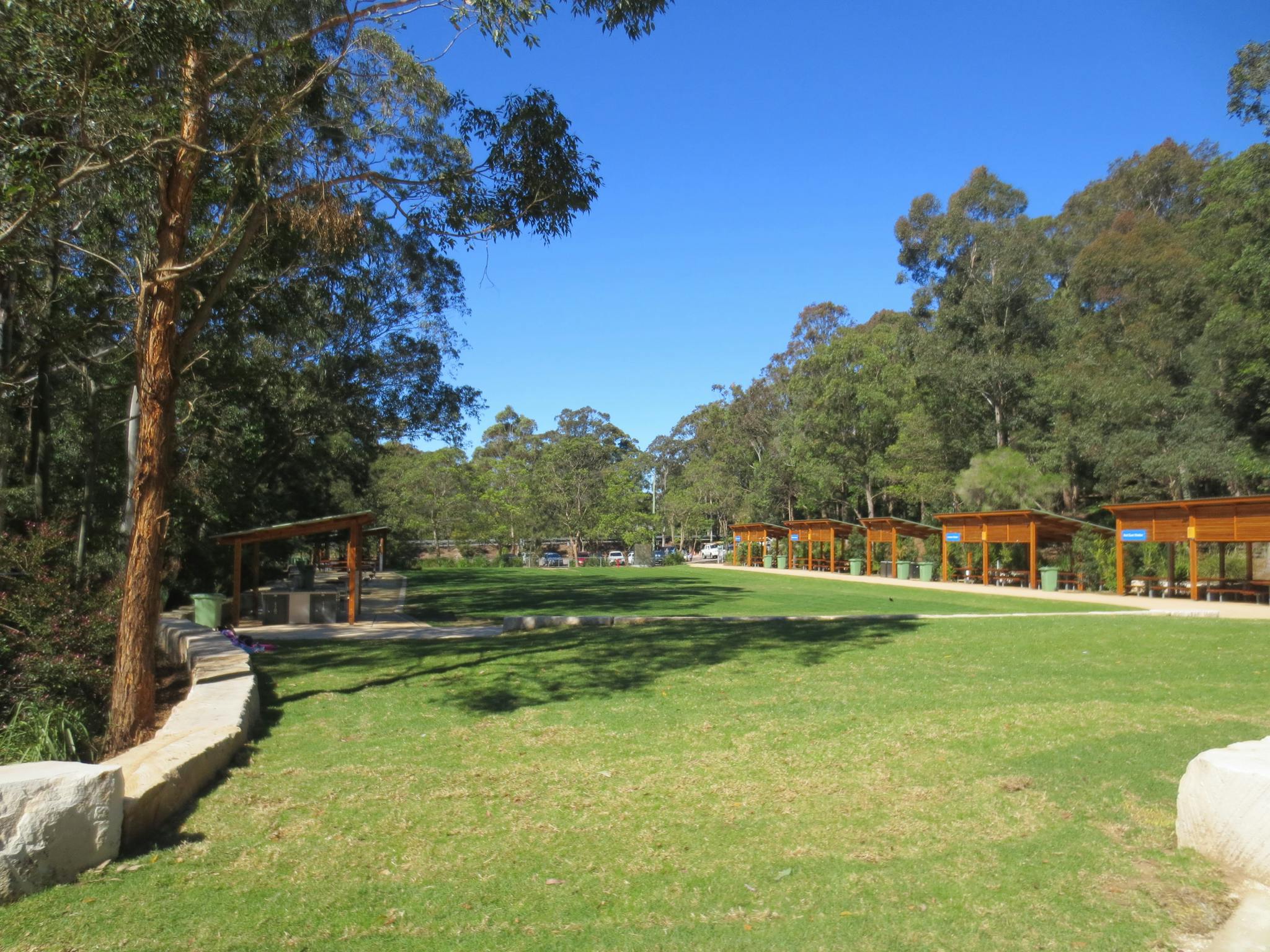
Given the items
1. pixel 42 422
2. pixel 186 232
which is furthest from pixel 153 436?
pixel 42 422

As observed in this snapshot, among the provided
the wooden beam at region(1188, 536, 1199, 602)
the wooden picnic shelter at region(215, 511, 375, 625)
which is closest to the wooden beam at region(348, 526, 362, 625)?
the wooden picnic shelter at region(215, 511, 375, 625)

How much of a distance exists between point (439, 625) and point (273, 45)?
11.1 metres

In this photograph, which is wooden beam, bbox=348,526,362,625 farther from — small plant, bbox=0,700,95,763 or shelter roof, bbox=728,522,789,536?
shelter roof, bbox=728,522,789,536

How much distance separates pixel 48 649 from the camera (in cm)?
745

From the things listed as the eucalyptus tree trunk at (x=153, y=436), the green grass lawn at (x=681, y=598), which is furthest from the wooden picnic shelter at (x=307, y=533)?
the eucalyptus tree trunk at (x=153, y=436)

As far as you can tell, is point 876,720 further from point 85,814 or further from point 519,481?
point 519,481

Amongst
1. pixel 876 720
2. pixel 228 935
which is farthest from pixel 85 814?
pixel 876 720

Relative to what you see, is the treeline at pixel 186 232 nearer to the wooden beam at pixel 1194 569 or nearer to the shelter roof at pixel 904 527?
the wooden beam at pixel 1194 569

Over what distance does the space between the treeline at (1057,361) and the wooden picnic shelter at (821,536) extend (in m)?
5.28

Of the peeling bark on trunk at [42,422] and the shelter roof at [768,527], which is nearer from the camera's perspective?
the peeling bark on trunk at [42,422]

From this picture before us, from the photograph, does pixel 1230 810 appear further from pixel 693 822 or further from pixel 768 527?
pixel 768 527

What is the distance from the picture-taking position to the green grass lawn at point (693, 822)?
3.87 metres

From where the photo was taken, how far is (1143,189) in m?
54.0

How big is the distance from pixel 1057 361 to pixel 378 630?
3738 cm
